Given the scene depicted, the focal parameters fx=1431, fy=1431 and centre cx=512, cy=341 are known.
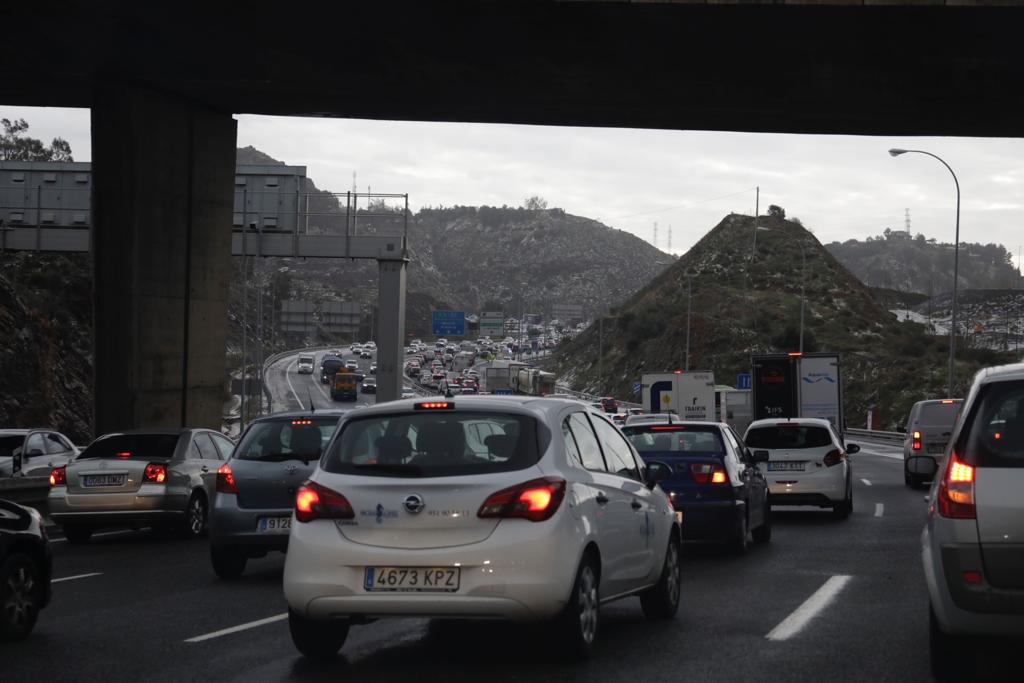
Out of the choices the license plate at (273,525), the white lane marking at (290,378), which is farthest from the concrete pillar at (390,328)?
the white lane marking at (290,378)

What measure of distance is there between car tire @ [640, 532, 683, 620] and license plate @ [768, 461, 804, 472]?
37.7 feet

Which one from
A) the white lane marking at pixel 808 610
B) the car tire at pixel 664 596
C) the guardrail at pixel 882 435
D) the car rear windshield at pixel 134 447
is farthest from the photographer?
the guardrail at pixel 882 435

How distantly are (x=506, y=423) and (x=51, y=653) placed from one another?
11.5ft

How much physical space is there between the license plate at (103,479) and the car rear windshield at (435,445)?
10539 millimetres

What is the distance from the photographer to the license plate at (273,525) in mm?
13883

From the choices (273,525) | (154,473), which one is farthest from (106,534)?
(273,525)

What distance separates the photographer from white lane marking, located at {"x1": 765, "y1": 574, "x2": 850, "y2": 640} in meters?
9.99

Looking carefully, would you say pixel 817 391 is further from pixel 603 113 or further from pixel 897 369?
pixel 897 369

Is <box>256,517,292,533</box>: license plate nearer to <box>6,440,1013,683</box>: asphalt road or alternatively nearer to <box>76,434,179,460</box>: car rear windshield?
<box>6,440,1013,683</box>: asphalt road

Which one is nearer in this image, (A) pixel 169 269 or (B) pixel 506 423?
(B) pixel 506 423

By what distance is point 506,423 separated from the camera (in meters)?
8.70

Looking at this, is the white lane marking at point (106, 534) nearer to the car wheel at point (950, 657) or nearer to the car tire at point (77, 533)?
the car tire at point (77, 533)

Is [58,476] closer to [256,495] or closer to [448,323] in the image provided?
[256,495]

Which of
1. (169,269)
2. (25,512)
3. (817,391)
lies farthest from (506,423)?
(817,391)
